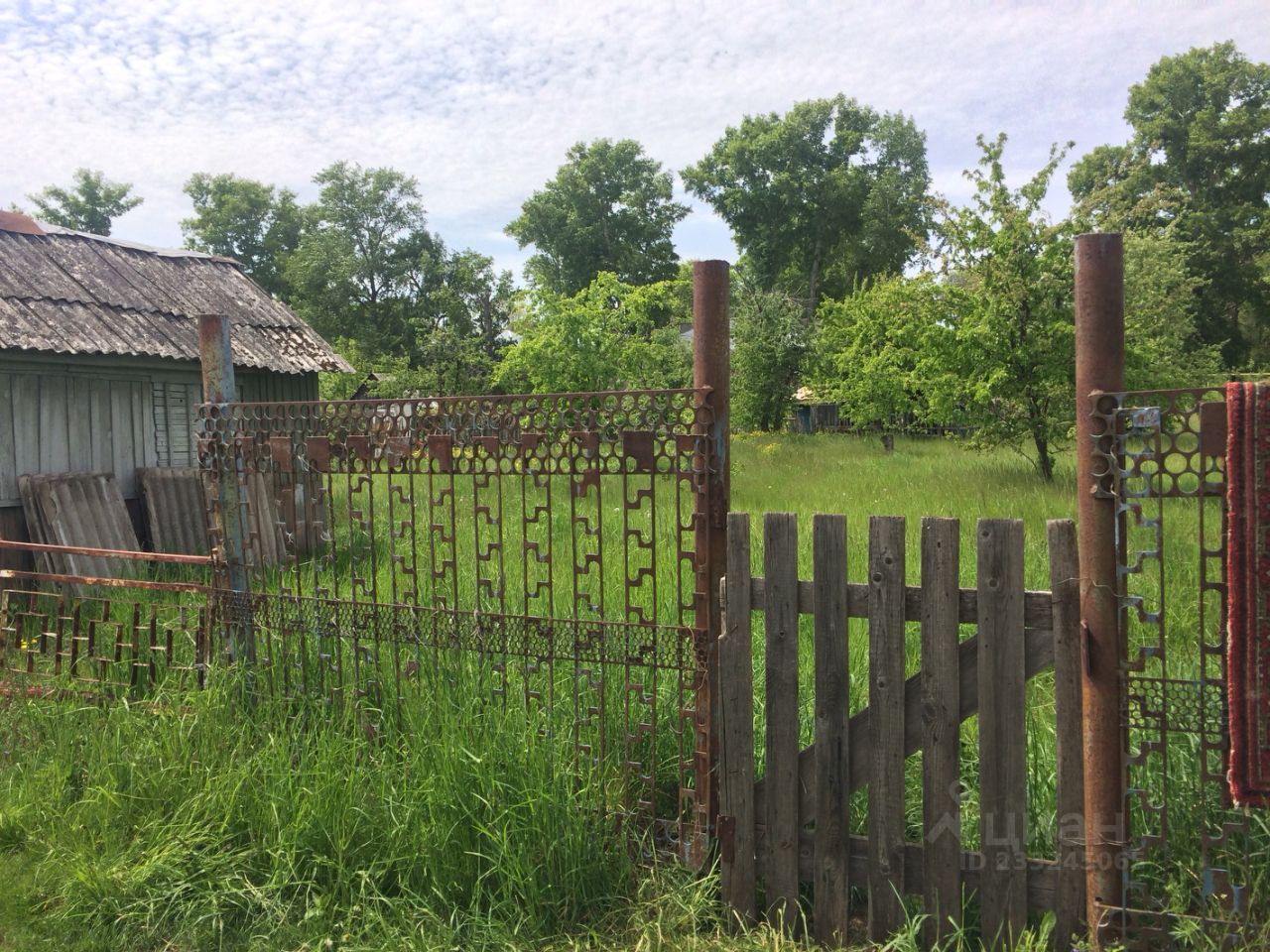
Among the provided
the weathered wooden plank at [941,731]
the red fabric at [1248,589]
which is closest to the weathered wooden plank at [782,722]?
the weathered wooden plank at [941,731]

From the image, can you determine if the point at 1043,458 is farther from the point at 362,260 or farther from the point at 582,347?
the point at 362,260

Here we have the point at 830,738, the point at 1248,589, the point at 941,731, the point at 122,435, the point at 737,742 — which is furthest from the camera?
the point at 122,435

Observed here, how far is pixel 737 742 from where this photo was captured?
3045 mm

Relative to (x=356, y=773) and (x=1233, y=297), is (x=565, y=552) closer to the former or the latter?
(x=356, y=773)

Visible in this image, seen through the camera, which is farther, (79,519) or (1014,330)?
(1014,330)

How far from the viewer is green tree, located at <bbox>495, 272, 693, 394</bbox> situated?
16984 mm

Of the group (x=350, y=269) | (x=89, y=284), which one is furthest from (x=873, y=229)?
(x=89, y=284)

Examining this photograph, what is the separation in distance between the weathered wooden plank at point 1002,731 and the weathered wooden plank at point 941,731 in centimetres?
8

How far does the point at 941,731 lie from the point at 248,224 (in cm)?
5141

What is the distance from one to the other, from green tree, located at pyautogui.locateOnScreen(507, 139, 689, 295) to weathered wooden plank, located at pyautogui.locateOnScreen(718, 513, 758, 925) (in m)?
44.5

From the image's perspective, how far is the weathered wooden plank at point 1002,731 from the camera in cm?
265

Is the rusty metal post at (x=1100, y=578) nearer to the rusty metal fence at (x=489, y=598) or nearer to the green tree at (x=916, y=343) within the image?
the rusty metal fence at (x=489, y=598)

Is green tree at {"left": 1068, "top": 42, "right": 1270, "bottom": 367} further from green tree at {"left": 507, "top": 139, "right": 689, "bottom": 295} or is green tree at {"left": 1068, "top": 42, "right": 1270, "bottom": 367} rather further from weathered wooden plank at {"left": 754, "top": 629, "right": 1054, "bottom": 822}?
weathered wooden plank at {"left": 754, "top": 629, "right": 1054, "bottom": 822}

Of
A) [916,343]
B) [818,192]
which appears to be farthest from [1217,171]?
[916,343]
